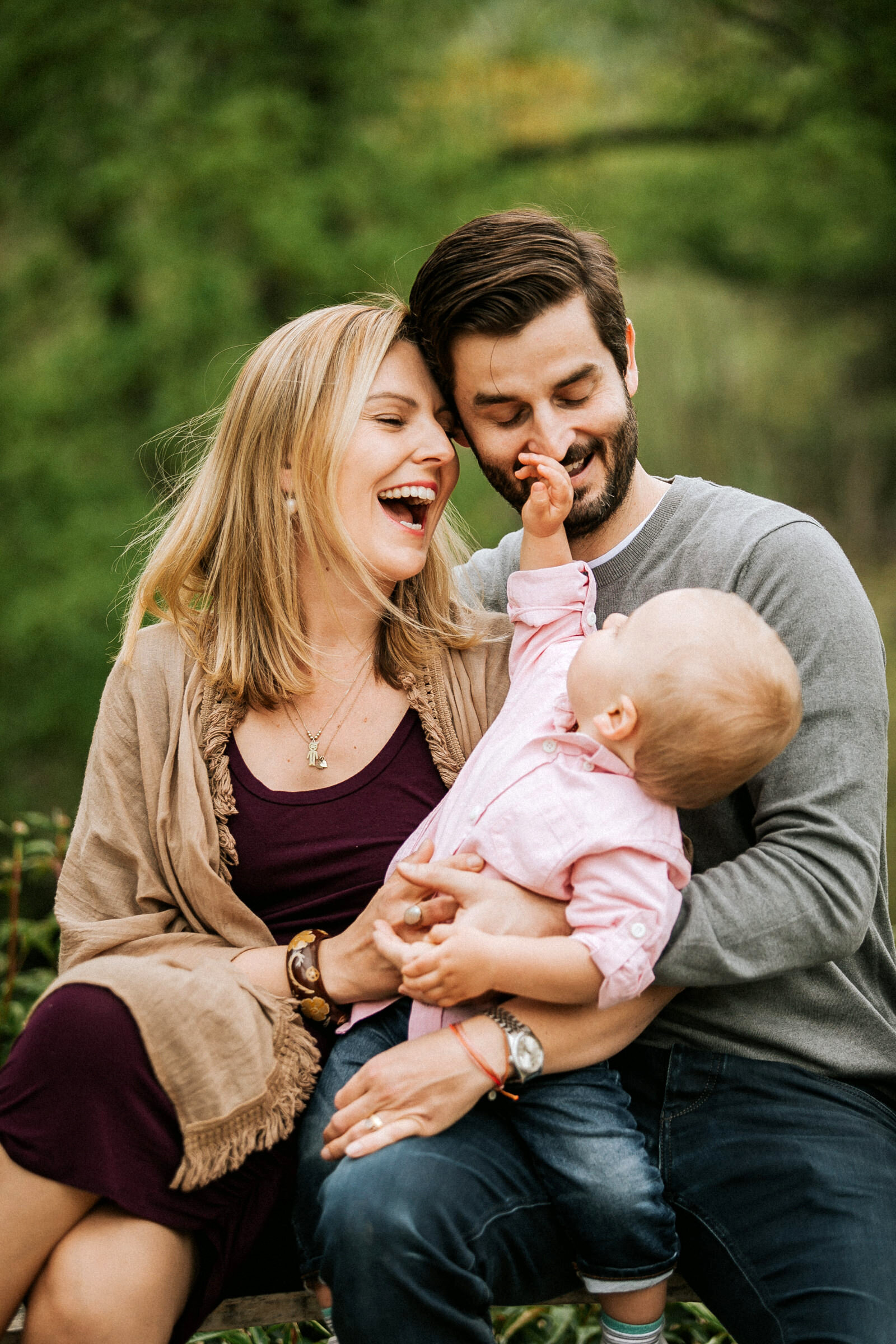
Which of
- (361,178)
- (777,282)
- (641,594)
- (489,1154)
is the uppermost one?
(361,178)

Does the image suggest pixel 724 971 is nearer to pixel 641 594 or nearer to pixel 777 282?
pixel 641 594

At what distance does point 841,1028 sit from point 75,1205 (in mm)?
1202

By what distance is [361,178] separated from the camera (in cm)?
556

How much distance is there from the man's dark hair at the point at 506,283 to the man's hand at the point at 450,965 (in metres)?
1.07

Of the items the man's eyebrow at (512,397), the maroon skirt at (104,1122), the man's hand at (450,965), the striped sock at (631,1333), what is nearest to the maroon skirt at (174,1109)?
the maroon skirt at (104,1122)

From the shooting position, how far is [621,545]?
2.21 metres

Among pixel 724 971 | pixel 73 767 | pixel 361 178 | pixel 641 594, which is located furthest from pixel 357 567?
pixel 361 178

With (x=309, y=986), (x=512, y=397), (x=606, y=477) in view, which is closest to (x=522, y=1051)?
(x=309, y=986)

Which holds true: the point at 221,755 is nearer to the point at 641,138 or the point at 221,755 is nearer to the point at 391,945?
Answer: the point at 391,945

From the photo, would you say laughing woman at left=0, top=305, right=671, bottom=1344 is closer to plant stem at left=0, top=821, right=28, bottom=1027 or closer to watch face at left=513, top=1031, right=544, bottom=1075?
watch face at left=513, top=1031, right=544, bottom=1075

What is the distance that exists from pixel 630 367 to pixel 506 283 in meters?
0.34

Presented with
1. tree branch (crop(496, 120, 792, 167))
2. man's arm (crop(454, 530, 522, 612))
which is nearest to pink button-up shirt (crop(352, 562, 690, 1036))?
man's arm (crop(454, 530, 522, 612))

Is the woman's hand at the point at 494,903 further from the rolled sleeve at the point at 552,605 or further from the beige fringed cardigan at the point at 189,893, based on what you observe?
the rolled sleeve at the point at 552,605

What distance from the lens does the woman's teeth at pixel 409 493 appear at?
87.1 inches
